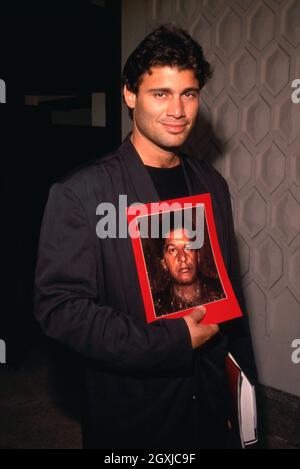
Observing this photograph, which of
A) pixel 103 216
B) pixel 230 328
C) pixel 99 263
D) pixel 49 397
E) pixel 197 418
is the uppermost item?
pixel 103 216

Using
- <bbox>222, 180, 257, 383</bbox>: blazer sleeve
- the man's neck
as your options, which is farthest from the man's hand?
the man's neck

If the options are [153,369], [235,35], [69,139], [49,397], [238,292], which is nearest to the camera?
[153,369]

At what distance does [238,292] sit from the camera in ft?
4.85

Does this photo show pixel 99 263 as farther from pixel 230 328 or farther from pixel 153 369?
pixel 230 328

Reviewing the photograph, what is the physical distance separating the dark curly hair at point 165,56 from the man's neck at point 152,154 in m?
0.13

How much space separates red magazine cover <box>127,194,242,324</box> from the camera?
3.99 ft

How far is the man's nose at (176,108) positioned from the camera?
1259 mm

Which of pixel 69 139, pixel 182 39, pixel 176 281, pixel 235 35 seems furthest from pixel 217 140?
pixel 176 281

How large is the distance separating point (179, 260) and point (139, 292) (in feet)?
0.41

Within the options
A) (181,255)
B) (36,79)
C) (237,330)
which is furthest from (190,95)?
(36,79)

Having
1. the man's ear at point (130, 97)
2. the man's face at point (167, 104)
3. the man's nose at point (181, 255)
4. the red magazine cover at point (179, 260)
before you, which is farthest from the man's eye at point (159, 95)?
the man's nose at point (181, 255)

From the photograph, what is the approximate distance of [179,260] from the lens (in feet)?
4.11

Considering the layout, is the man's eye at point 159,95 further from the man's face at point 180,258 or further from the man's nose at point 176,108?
the man's face at point 180,258
